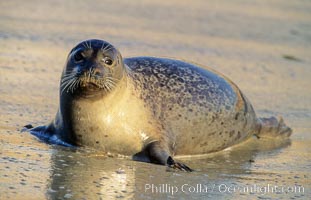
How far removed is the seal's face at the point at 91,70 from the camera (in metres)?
5.04

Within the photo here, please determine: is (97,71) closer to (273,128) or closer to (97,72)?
(97,72)

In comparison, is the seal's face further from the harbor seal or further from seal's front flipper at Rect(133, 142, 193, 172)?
seal's front flipper at Rect(133, 142, 193, 172)

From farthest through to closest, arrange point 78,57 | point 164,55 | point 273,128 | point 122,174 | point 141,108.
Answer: point 164,55 → point 273,128 → point 141,108 → point 78,57 → point 122,174

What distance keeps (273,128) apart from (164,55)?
2348 mm

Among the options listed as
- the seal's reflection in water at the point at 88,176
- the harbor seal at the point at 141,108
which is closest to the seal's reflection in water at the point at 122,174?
the seal's reflection in water at the point at 88,176

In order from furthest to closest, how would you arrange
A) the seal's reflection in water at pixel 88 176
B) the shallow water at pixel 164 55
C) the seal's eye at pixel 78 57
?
the seal's eye at pixel 78 57 → the shallow water at pixel 164 55 → the seal's reflection in water at pixel 88 176

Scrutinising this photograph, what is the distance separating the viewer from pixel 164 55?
27.6 feet

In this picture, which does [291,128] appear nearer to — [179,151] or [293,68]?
[179,151]

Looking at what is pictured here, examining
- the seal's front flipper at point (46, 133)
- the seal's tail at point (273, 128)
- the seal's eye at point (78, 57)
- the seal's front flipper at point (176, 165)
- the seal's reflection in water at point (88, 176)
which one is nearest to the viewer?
the seal's reflection in water at point (88, 176)

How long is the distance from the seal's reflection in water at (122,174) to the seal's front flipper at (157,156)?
2.6 inches

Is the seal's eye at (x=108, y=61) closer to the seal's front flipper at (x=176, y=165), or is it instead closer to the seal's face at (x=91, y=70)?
the seal's face at (x=91, y=70)

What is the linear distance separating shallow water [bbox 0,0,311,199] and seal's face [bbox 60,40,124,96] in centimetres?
37

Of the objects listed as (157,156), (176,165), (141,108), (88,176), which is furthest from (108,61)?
(88,176)

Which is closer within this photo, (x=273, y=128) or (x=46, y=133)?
(x=46, y=133)
